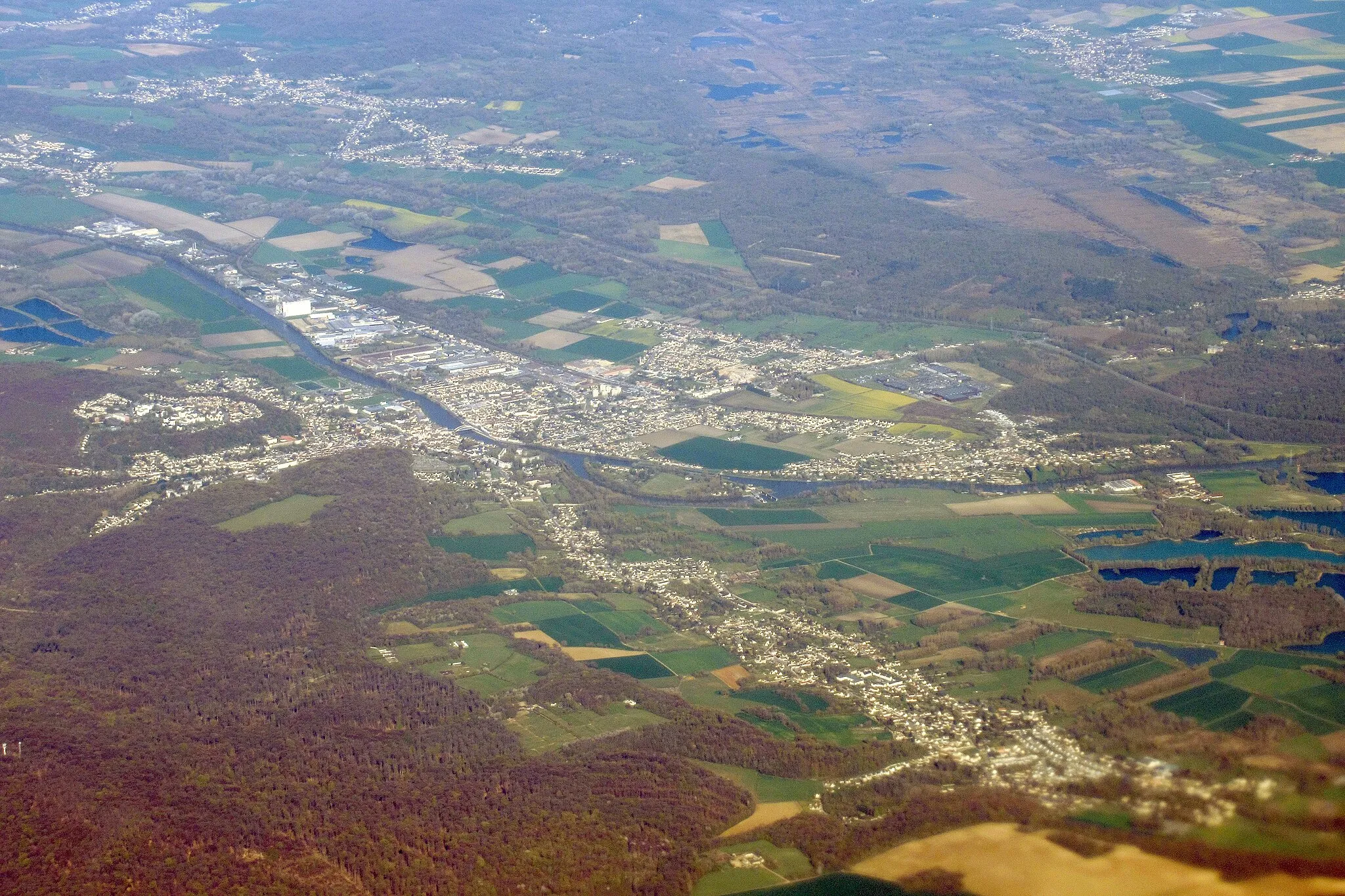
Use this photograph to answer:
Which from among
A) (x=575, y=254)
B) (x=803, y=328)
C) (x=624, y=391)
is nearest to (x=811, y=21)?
(x=575, y=254)

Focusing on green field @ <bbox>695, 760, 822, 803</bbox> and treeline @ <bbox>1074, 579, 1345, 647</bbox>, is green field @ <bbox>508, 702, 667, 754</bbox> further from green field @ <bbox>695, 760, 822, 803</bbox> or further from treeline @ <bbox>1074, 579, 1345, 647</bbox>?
treeline @ <bbox>1074, 579, 1345, 647</bbox>

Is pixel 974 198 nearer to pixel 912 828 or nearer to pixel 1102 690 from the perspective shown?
pixel 1102 690

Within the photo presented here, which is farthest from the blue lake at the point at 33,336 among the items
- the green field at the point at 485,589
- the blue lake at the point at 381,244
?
the green field at the point at 485,589

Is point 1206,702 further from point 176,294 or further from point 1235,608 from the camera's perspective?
point 176,294

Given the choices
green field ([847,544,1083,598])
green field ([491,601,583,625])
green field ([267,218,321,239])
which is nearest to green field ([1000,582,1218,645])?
green field ([847,544,1083,598])

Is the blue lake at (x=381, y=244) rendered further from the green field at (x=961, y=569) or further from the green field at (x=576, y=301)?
the green field at (x=961, y=569)
